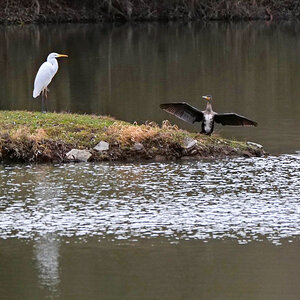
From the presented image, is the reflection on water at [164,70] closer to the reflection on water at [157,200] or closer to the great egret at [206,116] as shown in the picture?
the great egret at [206,116]

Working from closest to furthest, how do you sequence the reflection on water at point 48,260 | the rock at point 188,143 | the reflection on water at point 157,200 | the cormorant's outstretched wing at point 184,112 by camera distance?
the reflection on water at point 48,260 < the reflection on water at point 157,200 < the rock at point 188,143 < the cormorant's outstretched wing at point 184,112

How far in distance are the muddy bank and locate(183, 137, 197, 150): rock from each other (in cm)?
4162

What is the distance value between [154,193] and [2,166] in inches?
136

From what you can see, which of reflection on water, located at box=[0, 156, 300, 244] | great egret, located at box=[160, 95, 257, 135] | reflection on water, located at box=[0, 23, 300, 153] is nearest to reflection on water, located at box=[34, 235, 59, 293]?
reflection on water, located at box=[0, 156, 300, 244]

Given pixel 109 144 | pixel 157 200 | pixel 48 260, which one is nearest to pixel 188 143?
pixel 109 144

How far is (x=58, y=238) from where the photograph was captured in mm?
13883

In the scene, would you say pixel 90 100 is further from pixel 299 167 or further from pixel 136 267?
pixel 136 267

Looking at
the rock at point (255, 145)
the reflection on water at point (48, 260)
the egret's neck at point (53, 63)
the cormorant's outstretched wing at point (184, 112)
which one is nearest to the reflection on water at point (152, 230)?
the reflection on water at point (48, 260)

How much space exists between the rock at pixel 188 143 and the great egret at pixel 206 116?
2.65 ft

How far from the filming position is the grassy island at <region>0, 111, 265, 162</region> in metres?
18.4

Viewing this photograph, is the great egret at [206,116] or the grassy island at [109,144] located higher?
the great egret at [206,116]

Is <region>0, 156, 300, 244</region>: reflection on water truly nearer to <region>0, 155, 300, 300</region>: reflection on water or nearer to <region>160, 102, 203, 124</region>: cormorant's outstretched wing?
<region>0, 155, 300, 300</region>: reflection on water

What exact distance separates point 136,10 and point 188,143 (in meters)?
45.1

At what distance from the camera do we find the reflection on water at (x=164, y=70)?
26547 millimetres
